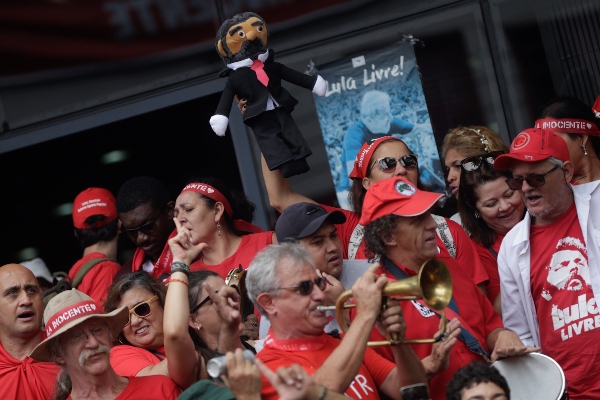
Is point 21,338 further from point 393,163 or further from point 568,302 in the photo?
point 568,302

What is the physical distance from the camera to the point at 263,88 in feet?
19.2

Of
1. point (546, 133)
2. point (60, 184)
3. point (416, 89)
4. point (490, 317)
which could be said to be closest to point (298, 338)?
point (490, 317)

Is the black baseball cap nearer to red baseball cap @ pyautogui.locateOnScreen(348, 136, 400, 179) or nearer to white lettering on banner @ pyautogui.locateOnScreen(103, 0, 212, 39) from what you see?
red baseball cap @ pyautogui.locateOnScreen(348, 136, 400, 179)

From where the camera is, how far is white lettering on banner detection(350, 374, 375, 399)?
445 centimetres

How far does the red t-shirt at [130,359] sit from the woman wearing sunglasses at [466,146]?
204 centimetres

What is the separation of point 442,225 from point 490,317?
27.4 inches

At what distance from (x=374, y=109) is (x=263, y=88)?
5.63ft

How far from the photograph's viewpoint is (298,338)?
14.7 ft

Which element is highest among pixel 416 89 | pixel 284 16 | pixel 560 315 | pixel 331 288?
pixel 284 16

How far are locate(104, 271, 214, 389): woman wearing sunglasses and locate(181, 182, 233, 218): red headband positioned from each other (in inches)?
31.5

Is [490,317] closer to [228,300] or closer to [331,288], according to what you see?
[331,288]

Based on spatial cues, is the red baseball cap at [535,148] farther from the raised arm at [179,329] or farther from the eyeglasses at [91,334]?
the eyeglasses at [91,334]

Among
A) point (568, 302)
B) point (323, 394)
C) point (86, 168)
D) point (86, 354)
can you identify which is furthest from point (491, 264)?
point (86, 168)

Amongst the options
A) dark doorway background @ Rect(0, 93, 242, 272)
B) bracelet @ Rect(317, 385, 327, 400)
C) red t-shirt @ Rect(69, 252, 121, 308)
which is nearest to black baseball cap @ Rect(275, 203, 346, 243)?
bracelet @ Rect(317, 385, 327, 400)
